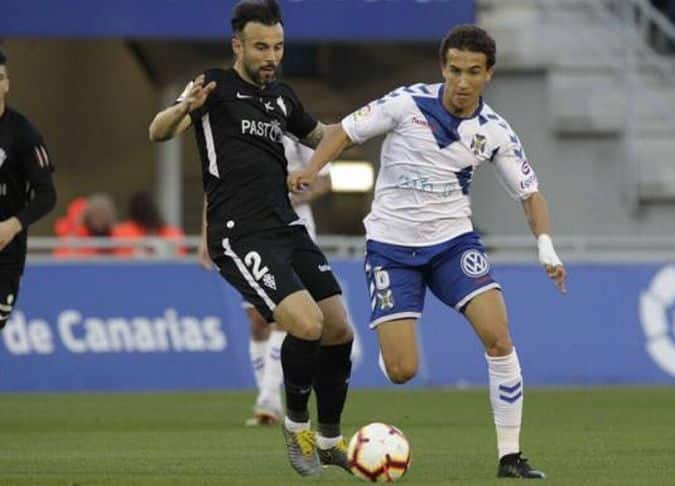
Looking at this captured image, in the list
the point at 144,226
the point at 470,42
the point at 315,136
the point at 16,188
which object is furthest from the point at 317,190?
the point at 144,226

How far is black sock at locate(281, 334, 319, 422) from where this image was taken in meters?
11.5

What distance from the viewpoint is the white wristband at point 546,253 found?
11.1 m

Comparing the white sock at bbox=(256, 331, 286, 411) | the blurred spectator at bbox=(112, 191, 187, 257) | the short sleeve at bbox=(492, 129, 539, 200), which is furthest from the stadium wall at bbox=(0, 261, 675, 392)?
the short sleeve at bbox=(492, 129, 539, 200)

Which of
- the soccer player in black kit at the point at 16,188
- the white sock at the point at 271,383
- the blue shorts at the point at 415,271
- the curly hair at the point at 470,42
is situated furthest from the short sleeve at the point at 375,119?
the white sock at the point at 271,383

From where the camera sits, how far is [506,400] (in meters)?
11.3

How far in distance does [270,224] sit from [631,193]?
13765 mm

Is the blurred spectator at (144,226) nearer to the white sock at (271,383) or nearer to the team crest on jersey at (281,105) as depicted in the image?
the white sock at (271,383)

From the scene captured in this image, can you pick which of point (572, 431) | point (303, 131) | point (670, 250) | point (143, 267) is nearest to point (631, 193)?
point (670, 250)

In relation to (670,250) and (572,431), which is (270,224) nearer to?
(572,431)

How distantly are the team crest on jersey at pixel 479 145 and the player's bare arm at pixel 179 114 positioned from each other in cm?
141

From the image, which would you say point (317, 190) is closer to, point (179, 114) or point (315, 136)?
point (315, 136)

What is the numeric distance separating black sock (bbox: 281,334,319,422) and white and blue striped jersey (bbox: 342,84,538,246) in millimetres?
778

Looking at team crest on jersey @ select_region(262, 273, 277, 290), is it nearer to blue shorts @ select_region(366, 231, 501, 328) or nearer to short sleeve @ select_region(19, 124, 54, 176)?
blue shorts @ select_region(366, 231, 501, 328)

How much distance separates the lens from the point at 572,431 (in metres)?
14.7
